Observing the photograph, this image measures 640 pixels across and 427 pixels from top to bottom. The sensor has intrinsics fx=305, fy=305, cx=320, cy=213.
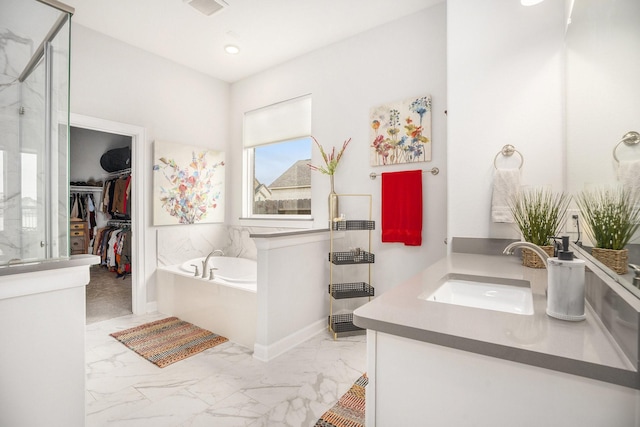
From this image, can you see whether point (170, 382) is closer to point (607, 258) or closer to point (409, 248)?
point (409, 248)

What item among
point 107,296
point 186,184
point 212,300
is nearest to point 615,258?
point 212,300

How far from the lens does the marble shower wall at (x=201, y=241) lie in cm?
343

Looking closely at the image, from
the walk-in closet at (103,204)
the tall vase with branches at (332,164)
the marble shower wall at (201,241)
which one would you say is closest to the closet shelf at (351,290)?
the tall vase with branches at (332,164)

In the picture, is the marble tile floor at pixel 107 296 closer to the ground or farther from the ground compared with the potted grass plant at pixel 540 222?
closer to the ground

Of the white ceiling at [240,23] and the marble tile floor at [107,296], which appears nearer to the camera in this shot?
the white ceiling at [240,23]

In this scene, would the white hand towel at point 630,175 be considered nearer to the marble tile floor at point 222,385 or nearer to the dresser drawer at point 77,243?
the marble tile floor at point 222,385

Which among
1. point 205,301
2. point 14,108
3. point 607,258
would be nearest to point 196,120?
point 205,301

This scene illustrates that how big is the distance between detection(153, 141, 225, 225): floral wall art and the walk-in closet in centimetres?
136

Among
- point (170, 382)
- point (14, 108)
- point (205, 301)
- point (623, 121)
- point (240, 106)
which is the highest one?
point (240, 106)

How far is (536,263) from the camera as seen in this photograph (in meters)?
1.50

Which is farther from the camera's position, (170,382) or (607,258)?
(170,382)

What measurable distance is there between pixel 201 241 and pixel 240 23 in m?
2.44

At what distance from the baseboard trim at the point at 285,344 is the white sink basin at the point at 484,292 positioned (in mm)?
1480

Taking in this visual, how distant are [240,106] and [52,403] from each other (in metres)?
3.53
